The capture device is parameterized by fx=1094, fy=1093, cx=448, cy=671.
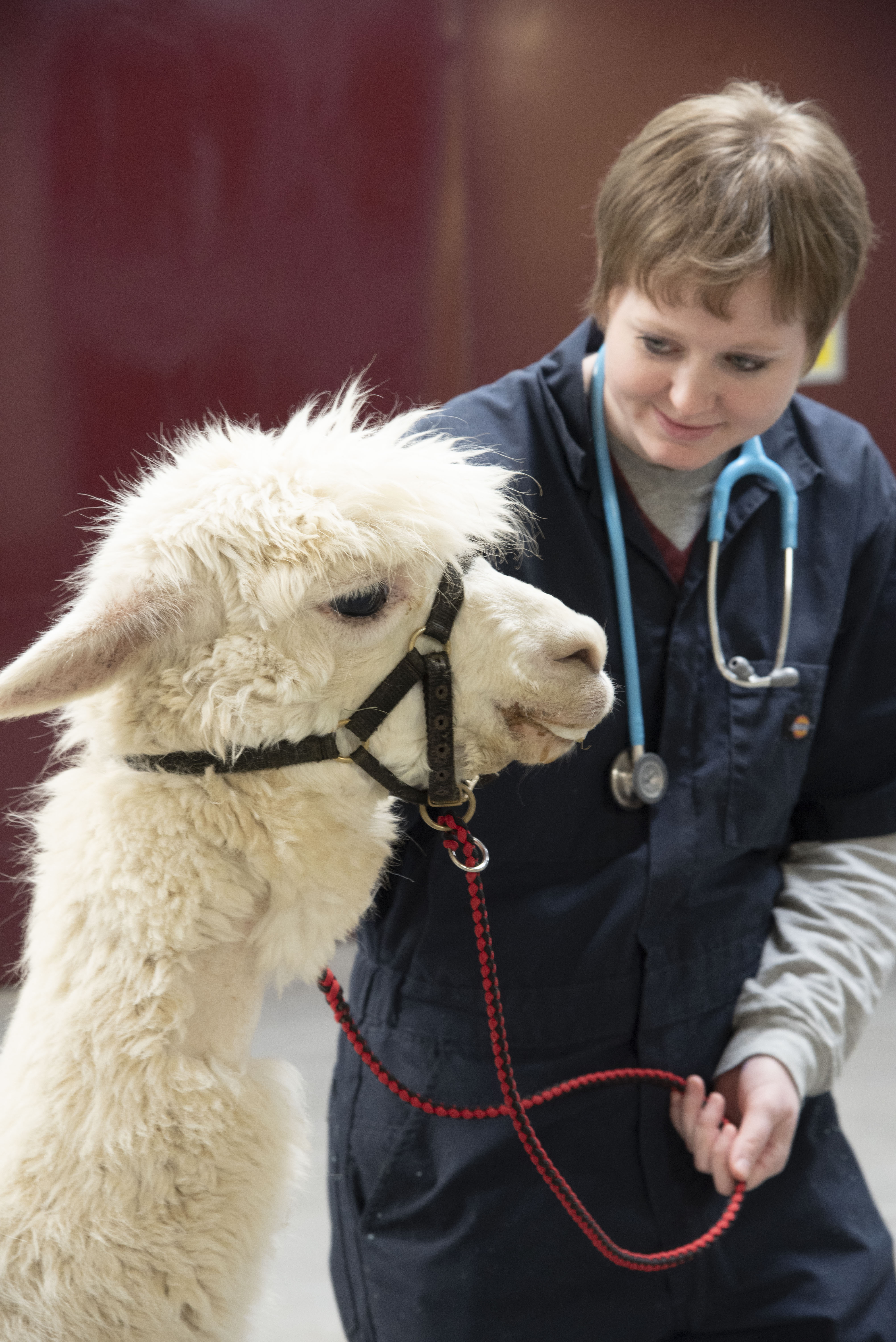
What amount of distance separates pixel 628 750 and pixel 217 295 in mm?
2596

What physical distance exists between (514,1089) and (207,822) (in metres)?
0.43

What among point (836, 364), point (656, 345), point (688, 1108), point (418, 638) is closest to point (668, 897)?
point (688, 1108)

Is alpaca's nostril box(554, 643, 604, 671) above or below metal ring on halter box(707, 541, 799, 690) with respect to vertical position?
above

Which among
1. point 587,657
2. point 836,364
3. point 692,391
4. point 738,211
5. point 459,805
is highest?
point 738,211

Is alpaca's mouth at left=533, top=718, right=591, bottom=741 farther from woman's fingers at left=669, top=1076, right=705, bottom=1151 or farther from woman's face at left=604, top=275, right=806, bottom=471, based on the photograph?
woman's fingers at left=669, top=1076, right=705, bottom=1151

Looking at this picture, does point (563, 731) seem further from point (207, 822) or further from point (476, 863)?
point (207, 822)

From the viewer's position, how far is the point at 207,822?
2.86 ft

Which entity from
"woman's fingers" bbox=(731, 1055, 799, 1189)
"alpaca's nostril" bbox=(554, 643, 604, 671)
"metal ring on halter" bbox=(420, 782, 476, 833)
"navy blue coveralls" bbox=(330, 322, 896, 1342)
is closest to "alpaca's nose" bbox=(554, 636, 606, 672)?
"alpaca's nostril" bbox=(554, 643, 604, 671)

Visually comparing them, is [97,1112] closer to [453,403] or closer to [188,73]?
[453,403]

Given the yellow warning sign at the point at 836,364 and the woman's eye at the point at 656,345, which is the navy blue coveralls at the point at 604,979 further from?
the yellow warning sign at the point at 836,364

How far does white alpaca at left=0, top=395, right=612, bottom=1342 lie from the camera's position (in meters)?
0.83

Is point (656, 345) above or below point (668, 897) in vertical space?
above

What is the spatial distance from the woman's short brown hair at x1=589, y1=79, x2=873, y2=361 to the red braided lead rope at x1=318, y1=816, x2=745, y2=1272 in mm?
652

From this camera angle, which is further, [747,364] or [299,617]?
[747,364]
